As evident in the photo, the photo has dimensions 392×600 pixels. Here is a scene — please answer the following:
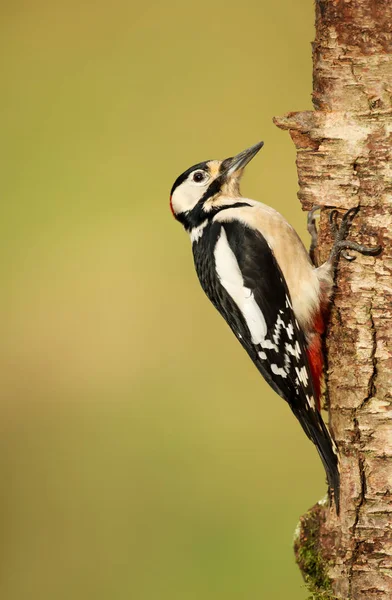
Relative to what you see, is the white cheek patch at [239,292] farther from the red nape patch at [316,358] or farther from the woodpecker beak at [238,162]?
the woodpecker beak at [238,162]

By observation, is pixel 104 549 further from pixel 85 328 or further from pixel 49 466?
pixel 85 328

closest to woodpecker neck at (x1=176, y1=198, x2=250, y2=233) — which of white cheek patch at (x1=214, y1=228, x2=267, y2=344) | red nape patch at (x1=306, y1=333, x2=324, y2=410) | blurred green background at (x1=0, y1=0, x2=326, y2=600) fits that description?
white cheek patch at (x1=214, y1=228, x2=267, y2=344)

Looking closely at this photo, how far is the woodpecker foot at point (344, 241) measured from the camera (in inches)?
98.1

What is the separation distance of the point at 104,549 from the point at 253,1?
472 centimetres

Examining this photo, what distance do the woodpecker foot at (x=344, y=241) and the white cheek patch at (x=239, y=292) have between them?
35 cm

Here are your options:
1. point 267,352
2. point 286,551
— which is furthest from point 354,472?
point 286,551

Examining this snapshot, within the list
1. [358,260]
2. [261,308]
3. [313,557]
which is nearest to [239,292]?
[261,308]

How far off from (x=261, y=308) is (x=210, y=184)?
0.65 metres

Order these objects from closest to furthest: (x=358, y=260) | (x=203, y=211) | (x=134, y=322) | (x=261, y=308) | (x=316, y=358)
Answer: (x=358, y=260)
(x=316, y=358)
(x=261, y=308)
(x=203, y=211)
(x=134, y=322)

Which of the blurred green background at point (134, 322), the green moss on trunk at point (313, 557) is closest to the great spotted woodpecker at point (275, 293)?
the green moss on trunk at point (313, 557)

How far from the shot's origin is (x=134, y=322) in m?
6.15

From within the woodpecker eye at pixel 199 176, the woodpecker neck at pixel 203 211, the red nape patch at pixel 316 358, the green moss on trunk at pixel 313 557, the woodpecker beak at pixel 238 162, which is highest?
the woodpecker beak at pixel 238 162

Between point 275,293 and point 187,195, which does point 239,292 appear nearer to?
point 275,293

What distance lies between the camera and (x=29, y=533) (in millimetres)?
5105
